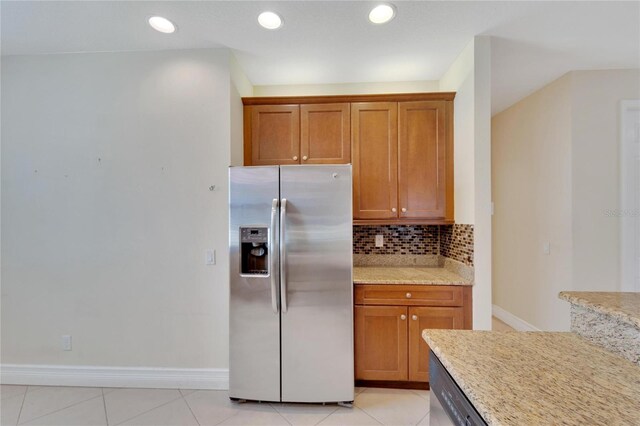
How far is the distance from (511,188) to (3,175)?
16.4ft

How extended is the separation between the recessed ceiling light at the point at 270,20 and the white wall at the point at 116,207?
489 mm

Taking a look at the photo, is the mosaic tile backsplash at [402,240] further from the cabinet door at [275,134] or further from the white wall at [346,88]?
the white wall at [346,88]

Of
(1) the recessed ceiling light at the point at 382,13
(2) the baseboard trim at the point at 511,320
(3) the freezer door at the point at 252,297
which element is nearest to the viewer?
(1) the recessed ceiling light at the point at 382,13

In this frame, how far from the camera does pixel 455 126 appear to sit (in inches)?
91.9

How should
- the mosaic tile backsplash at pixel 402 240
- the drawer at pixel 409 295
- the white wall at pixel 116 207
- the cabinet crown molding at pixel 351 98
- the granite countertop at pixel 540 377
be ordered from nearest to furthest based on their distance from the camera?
the granite countertop at pixel 540 377
the drawer at pixel 409 295
the white wall at pixel 116 207
the cabinet crown molding at pixel 351 98
the mosaic tile backsplash at pixel 402 240

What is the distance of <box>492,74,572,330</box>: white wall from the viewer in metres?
2.56

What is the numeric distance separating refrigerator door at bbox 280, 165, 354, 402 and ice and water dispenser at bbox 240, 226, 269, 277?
17cm

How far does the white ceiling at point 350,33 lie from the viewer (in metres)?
1.74

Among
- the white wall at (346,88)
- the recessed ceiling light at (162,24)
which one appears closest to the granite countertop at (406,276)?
the white wall at (346,88)

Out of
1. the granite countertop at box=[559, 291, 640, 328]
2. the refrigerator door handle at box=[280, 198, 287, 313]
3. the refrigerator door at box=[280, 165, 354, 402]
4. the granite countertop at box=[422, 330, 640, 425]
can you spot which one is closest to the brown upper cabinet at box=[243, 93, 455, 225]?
the refrigerator door at box=[280, 165, 354, 402]

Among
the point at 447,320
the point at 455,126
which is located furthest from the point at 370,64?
the point at 447,320

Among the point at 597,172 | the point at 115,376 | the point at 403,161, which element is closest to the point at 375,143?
the point at 403,161

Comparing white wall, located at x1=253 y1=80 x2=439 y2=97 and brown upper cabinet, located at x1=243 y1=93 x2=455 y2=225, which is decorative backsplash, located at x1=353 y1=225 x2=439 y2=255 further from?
white wall, located at x1=253 y1=80 x2=439 y2=97

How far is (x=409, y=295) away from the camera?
6.83ft
